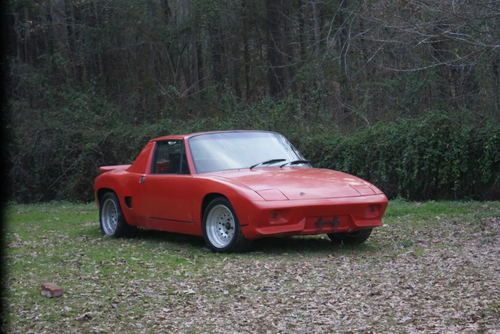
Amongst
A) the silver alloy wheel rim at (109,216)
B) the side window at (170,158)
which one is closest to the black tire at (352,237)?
the side window at (170,158)

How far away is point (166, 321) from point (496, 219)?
6506 millimetres

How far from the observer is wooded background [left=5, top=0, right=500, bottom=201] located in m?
14.3

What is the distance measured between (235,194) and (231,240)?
22.7 inches

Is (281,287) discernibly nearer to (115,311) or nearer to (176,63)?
→ (115,311)

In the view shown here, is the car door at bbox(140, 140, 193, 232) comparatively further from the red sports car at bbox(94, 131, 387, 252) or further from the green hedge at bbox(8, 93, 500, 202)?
the green hedge at bbox(8, 93, 500, 202)

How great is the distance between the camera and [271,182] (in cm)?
885

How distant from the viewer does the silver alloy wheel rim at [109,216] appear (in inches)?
442

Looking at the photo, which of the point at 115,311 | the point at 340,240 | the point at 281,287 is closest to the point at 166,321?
the point at 115,311

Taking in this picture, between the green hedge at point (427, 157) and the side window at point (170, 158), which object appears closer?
the side window at point (170, 158)

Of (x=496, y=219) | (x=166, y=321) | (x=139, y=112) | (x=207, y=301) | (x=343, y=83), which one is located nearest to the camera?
(x=166, y=321)

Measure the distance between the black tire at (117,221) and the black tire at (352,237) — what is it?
3054mm

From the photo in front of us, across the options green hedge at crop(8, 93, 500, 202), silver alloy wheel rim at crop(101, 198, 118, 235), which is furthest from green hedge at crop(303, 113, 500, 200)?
silver alloy wheel rim at crop(101, 198, 118, 235)

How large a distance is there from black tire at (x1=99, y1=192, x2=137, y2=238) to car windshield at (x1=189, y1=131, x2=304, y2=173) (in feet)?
5.58

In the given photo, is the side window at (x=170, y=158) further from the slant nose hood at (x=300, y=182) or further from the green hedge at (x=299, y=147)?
the green hedge at (x=299, y=147)
